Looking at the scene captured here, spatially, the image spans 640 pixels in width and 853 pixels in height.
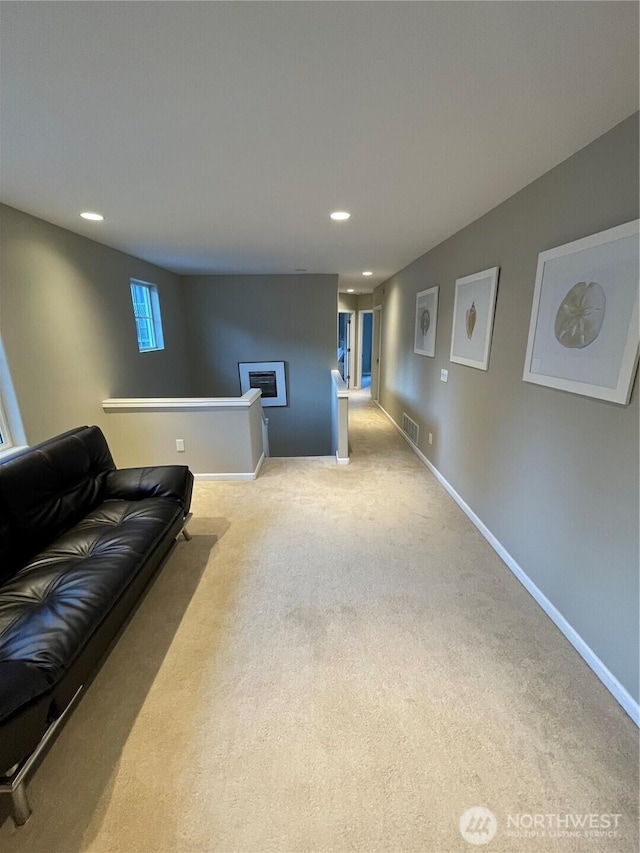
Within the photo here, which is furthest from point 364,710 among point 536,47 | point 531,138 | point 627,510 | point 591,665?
point 531,138

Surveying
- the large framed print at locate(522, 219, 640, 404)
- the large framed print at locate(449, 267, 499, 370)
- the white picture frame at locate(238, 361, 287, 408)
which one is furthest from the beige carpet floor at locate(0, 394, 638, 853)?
the white picture frame at locate(238, 361, 287, 408)

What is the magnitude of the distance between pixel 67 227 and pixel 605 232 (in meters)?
3.55

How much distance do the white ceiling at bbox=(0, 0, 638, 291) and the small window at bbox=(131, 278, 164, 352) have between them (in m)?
1.98

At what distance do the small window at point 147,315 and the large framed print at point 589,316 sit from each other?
4015 mm

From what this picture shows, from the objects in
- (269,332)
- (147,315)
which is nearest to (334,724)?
(147,315)

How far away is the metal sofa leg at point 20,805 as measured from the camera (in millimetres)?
1094

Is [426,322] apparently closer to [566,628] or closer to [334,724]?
[566,628]

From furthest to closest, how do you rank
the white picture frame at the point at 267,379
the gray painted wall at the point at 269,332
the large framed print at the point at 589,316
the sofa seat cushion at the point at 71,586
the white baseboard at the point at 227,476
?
the white picture frame at the point at 267,379 → the gray painted wall at the point at 269,332 → the white baseboard at the point at 227,476 → the large framed print at the point at 589,316 → the sofa seat cushion at the point at 71,586

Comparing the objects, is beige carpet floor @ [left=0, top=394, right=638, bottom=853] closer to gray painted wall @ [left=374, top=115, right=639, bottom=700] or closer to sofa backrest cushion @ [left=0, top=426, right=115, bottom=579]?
gray painted wall @ [left=374, top=115, right=639, bottom=700]

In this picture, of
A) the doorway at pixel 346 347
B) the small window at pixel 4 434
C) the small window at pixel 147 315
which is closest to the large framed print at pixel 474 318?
the small window at pixel 4 434

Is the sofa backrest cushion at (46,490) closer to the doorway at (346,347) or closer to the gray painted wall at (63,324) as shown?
the gray painted wall at (63,324)

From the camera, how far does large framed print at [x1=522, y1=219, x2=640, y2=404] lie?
4.70 ft

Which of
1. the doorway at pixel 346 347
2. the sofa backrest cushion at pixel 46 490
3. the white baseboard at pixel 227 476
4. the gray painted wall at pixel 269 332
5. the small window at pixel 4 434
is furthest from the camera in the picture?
the doorway at pixel 346 347

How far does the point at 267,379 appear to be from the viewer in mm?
6008
